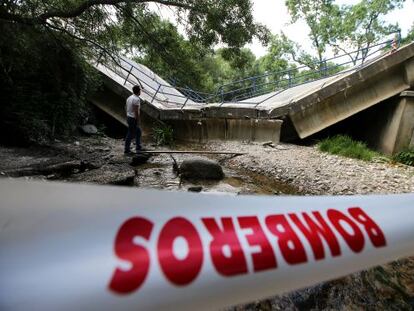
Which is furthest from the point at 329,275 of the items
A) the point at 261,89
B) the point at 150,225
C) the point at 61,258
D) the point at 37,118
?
the point at 261,89

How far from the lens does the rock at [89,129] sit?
36.7 ft

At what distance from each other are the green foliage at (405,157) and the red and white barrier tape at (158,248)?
8.64 metres

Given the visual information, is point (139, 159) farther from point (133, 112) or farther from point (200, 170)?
point (200, 170)

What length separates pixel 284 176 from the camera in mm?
6797

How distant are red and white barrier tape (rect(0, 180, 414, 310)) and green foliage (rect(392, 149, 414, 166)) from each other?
8.64m

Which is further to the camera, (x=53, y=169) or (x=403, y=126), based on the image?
(x=403, y=126)

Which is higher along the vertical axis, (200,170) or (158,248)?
(200,170)

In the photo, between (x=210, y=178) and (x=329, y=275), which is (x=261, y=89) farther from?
(x=329, y=275)

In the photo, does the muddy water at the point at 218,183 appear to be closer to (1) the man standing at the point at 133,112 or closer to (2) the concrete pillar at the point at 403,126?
(1) the man standing at the point at 133,112

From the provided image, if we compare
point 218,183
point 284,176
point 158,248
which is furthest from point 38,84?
point 158,248

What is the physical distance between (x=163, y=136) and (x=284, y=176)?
4.55m

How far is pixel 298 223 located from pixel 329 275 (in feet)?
0.62

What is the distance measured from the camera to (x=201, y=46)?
7.69 metres

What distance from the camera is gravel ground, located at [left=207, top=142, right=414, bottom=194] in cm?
618
